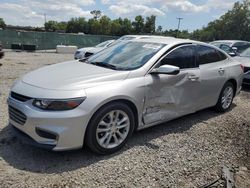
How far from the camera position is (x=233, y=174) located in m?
3.66

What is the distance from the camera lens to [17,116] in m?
3.58

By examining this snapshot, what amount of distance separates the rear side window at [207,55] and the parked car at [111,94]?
20 millimetres

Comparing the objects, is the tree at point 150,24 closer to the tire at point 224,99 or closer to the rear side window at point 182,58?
the tire at point 224,99

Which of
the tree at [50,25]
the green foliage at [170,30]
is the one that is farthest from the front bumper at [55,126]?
the tree at [50,25]

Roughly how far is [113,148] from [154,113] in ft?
2.89

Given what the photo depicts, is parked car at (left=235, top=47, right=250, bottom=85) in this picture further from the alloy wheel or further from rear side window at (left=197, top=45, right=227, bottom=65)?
the alloy wheel

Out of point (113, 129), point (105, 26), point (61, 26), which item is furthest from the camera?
point (61, 26)

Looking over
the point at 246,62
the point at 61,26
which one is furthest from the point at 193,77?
the point at 61,26

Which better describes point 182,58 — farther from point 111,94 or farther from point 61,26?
point 61,26

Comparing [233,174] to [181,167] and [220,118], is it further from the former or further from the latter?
[220,118]

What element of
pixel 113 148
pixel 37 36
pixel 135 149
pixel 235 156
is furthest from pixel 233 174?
pixel 37 36

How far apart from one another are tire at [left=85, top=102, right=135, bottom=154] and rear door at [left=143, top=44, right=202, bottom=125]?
380 mm

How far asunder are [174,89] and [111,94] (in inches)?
52.2

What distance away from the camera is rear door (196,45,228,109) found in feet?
17.0
